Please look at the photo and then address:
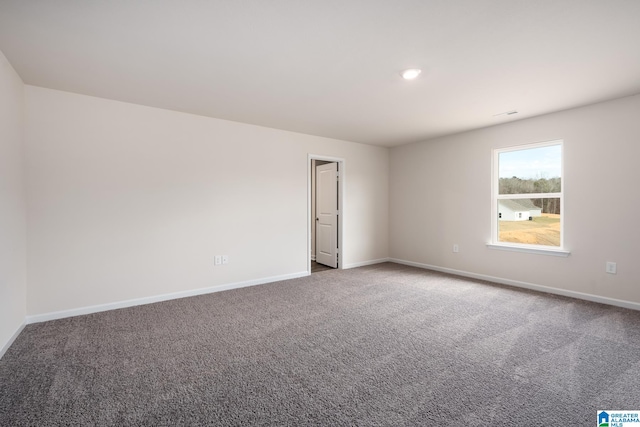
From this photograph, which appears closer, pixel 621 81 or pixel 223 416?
pixel 223 416

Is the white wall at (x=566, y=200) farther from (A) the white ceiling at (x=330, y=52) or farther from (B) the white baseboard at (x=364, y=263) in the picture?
(B) the white baseboard at (x=364, y=263)

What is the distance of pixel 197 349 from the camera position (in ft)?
8.05

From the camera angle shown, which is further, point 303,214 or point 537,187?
point 303,214

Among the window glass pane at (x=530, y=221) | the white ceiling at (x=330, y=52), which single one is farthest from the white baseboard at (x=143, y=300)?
the window glass pane at (x=530, y=221)

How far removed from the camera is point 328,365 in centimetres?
220

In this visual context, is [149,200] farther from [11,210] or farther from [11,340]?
[11,340]

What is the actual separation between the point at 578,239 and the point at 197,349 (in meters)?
4.57

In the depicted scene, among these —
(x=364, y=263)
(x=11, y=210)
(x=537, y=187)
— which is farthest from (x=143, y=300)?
(x=537, y=187)

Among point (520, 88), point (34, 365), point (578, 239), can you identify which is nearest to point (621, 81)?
point (520, 88)

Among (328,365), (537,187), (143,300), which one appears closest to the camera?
(328,365)

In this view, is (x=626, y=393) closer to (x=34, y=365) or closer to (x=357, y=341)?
(x=357, y=341)

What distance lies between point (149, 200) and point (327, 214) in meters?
3.22

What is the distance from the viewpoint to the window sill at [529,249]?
387 centimetres

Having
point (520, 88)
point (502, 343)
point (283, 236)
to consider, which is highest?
point (520, 88)
